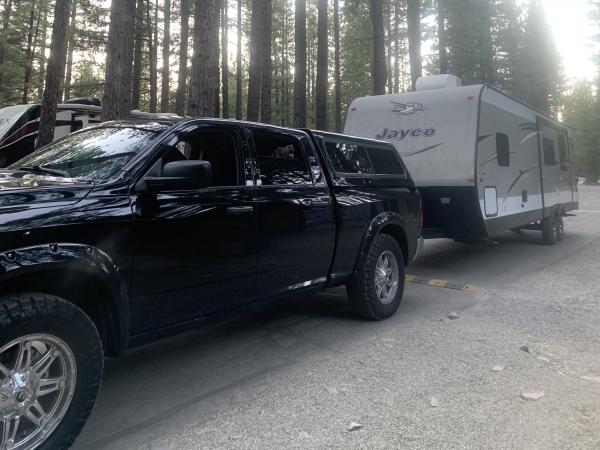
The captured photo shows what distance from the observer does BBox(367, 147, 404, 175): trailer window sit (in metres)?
5.80

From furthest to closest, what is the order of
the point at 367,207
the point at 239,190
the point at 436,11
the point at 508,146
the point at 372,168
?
the point at 436,11, the point at 508,146, the point at 372,168, the point at 367,207, the point at 239,190

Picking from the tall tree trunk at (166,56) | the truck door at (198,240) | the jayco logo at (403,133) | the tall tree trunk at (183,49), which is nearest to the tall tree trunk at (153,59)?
the tall tree trunk at (166,56)

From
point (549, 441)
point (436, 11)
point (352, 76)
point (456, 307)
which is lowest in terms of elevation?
point (549, 441)

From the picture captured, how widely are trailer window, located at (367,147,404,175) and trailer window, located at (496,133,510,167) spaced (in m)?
3.19

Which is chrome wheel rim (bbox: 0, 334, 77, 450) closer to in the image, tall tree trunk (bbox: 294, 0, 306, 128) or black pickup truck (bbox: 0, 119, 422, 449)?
black pickup truck (bbox: 0, 119, 422, 449)

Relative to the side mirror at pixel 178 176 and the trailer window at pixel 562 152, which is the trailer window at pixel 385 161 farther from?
the trailer window at pixel 562 152

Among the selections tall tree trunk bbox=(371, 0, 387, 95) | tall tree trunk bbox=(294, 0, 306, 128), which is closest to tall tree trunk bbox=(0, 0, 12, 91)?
tall tree trunk bbox=(294, 0, 306, 128)

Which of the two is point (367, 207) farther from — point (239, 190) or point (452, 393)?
point (452, 393)

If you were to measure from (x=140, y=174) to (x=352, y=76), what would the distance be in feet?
121

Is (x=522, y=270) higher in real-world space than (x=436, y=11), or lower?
lower

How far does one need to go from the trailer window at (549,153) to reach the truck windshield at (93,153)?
1001cm

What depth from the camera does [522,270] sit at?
8.43 m

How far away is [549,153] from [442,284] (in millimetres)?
5989

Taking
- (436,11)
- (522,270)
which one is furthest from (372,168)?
(436,11)
